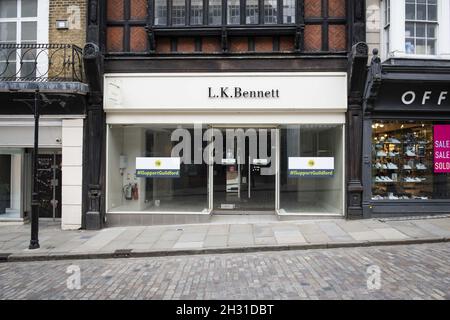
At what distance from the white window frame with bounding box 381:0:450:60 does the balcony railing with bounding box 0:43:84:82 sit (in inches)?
333

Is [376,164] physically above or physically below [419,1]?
below

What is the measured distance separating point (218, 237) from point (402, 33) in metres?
7.28

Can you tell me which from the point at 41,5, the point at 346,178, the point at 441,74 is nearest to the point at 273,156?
the point at 346,178

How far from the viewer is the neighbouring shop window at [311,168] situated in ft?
36.8

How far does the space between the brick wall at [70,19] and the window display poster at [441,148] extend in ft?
34.1

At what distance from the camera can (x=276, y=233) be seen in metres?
9.54

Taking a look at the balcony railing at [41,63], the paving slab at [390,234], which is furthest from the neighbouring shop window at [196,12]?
the paving slab at [390,234]

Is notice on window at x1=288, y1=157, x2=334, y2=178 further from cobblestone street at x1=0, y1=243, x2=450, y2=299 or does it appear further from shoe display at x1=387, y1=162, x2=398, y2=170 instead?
cobblestone street at x1=0, y1=243, x2=450, y2=299

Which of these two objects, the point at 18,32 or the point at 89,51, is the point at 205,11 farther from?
the point at 18,32

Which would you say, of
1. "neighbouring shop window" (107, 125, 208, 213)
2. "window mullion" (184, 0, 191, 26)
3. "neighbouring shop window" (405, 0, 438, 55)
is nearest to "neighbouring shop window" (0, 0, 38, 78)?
"neighbouring shop window" (107, 125, 208, 213)

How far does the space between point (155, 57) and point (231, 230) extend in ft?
17.0

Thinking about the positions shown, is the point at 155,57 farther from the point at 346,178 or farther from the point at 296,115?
the point at 346,178

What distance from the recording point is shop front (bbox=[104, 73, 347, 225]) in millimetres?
10852

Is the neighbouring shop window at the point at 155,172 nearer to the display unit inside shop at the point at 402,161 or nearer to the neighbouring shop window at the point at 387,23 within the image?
the display unit inside shop at the point at 402,161
